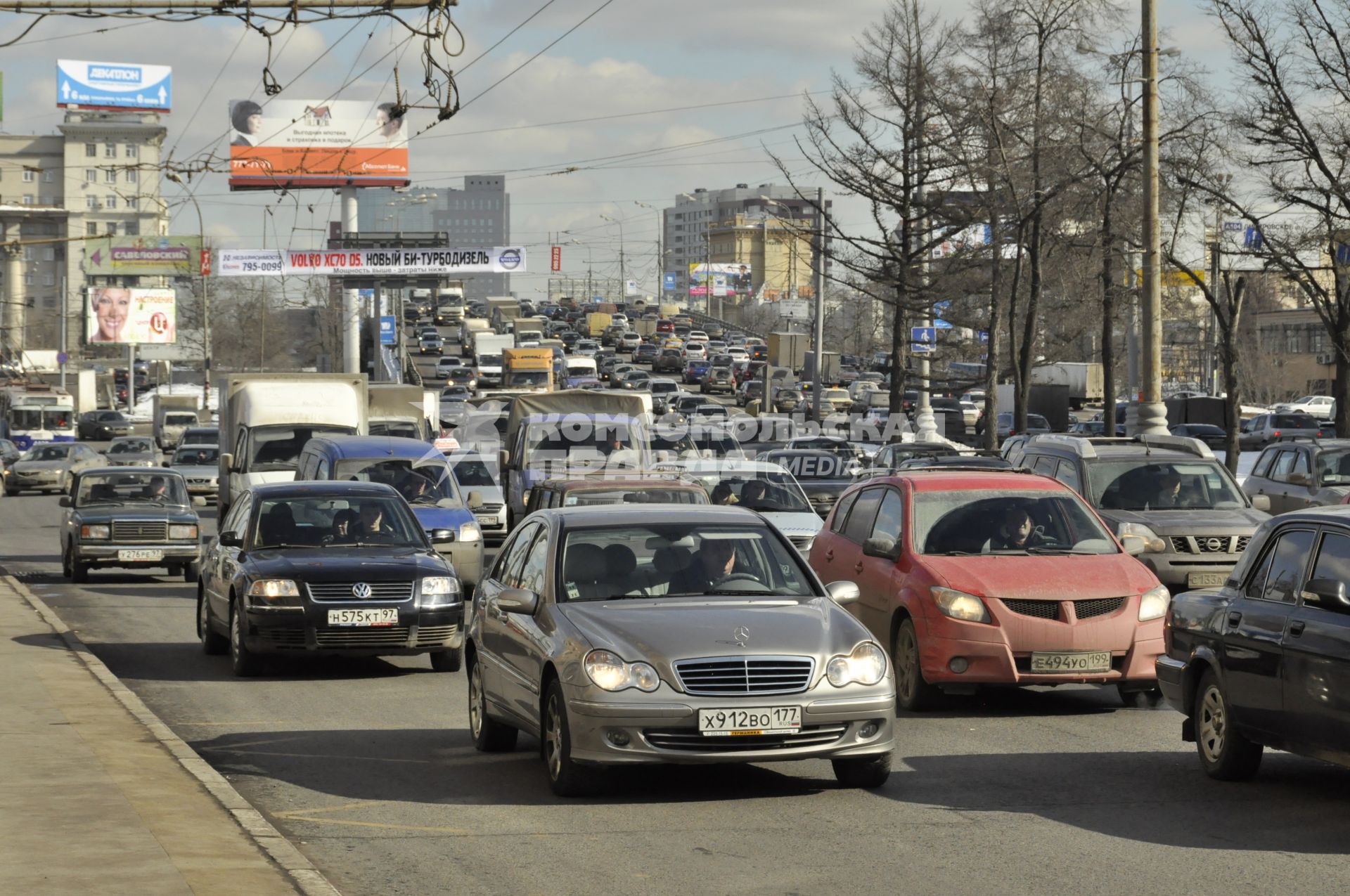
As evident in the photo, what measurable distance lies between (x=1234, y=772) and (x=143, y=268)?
123 meters

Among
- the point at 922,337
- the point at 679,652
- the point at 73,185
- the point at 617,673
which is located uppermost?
the point at 73,185

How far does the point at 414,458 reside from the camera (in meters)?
22.1

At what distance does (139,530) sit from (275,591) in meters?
11.7

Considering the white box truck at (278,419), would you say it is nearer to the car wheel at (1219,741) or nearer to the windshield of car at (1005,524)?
the windshield of car at (1005,524)

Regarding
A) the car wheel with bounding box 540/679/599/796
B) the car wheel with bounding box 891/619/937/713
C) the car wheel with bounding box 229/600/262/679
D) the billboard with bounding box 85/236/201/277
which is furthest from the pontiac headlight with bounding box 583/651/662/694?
the billboard with bounding box 85/236/201/277

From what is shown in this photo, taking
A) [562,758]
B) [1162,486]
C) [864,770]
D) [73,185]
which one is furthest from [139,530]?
[73,185]

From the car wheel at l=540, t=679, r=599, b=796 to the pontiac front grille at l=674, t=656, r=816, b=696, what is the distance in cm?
66

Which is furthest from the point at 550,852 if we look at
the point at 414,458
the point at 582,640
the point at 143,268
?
the point at 143,268

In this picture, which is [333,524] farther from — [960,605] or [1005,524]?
[960,605]

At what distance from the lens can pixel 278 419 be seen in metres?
27.6

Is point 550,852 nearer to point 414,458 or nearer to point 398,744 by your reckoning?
point 398,744

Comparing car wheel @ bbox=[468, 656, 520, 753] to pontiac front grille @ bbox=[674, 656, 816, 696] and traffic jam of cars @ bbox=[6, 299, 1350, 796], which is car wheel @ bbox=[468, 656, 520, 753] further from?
pontiac front grille @ bbox=[674, 656, 816, 696]

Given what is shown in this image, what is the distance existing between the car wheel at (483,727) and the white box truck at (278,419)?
16331mm

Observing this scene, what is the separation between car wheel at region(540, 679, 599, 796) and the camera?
848 centimetres
